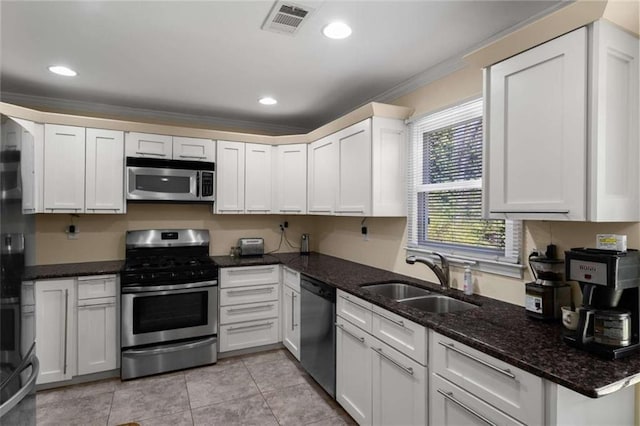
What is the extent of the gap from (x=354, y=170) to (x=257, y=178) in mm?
1355

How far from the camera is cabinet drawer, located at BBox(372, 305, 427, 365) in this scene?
1791 mm

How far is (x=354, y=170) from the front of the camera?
3.06 meters

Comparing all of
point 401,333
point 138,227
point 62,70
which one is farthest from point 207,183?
point 401,333

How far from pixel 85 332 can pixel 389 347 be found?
2.58 m

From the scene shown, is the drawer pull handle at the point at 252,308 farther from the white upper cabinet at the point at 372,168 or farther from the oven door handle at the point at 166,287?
the white upper cabinet at the point at 372,168

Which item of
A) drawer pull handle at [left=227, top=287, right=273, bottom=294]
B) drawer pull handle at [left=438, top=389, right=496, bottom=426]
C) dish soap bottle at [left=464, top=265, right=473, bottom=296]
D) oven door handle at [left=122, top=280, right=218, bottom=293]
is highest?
dish soap bottle at [left=464, top=265, right=473, bottom=296]

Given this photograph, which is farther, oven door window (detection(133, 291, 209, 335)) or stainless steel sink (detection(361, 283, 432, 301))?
oven door window (detection(133, 291, 209, 335))

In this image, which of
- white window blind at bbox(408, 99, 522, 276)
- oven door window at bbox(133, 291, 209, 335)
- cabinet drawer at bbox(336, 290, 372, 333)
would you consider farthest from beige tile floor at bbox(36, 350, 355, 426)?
white window blind at bbox(408, 99, 522, 276)

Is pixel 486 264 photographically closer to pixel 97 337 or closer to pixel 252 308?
pixel 252 308

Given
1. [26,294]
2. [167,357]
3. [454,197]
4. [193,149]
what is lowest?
[167,357]

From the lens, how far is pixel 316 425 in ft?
7.89

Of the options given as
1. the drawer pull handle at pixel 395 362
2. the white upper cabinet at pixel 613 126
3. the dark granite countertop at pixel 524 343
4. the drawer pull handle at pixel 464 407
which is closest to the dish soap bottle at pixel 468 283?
the dark granite countertop at pixel 524 343

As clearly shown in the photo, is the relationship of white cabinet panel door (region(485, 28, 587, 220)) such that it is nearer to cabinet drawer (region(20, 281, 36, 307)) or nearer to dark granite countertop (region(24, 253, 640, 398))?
dark granite countertop (region(24, 253, 640, 398))

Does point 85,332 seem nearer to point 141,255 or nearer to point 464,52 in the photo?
point 141,255
